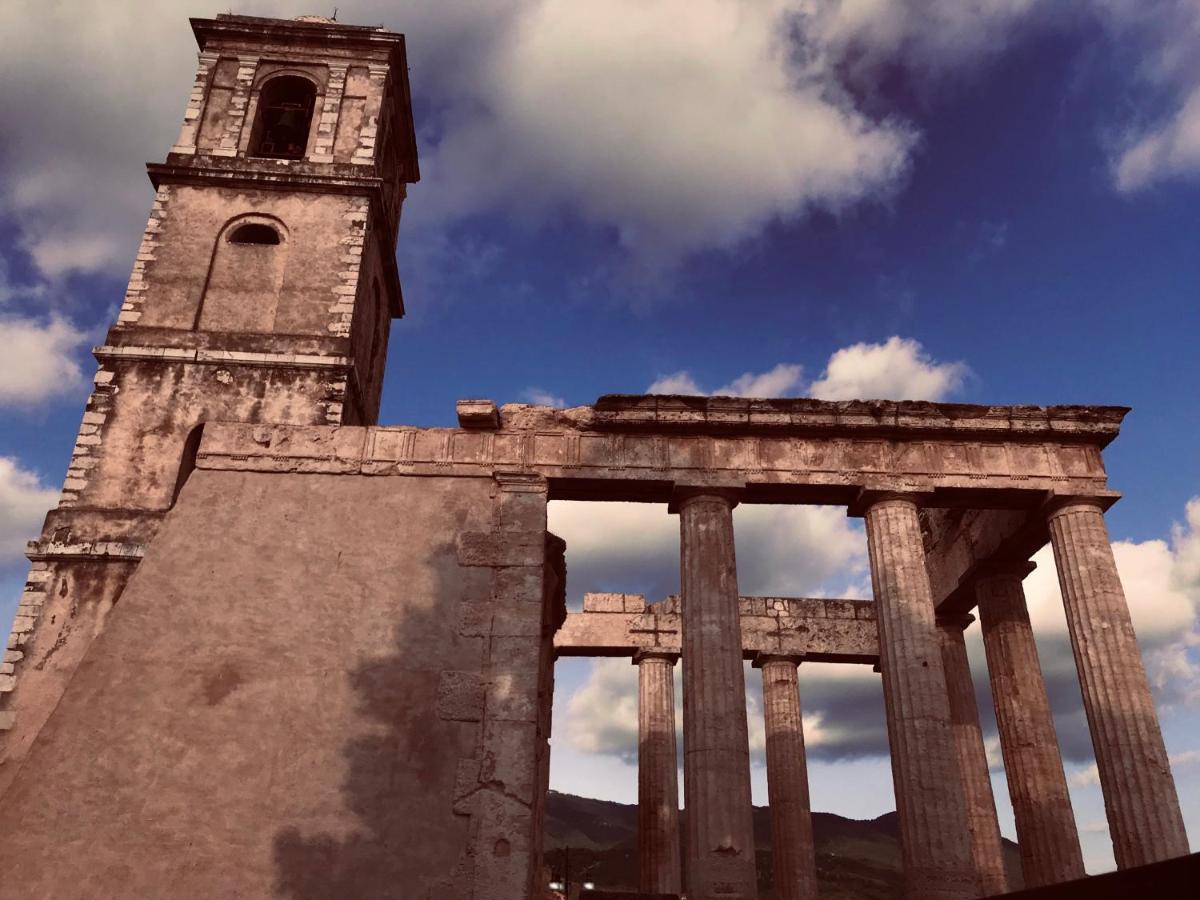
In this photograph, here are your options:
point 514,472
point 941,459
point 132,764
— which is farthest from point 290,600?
point 941,459

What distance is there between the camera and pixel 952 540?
55.1 feet

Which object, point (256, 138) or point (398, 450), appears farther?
point (256, 138)

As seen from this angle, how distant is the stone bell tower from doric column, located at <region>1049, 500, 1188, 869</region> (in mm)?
11817

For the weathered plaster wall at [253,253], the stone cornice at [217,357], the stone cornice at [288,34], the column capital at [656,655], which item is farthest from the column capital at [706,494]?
the stone cornice at [288,34]

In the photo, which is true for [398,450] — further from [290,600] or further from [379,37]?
[379,37]

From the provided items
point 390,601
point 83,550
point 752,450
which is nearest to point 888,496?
point 752,450

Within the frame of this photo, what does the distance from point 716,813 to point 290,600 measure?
20.4ft

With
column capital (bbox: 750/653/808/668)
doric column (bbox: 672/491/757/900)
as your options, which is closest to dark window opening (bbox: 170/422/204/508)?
doric column (bbox: 672/491/757/900)

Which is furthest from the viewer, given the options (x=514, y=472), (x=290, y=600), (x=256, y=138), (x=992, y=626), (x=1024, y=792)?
(x=256, y=138)

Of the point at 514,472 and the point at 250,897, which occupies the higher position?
the point at 514,472

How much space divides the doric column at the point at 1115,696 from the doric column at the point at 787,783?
7287 millimetres

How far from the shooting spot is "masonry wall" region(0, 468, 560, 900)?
34.6 ft

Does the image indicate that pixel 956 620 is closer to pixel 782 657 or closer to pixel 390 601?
pixel 782 657

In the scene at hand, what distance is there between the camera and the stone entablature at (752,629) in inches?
800
